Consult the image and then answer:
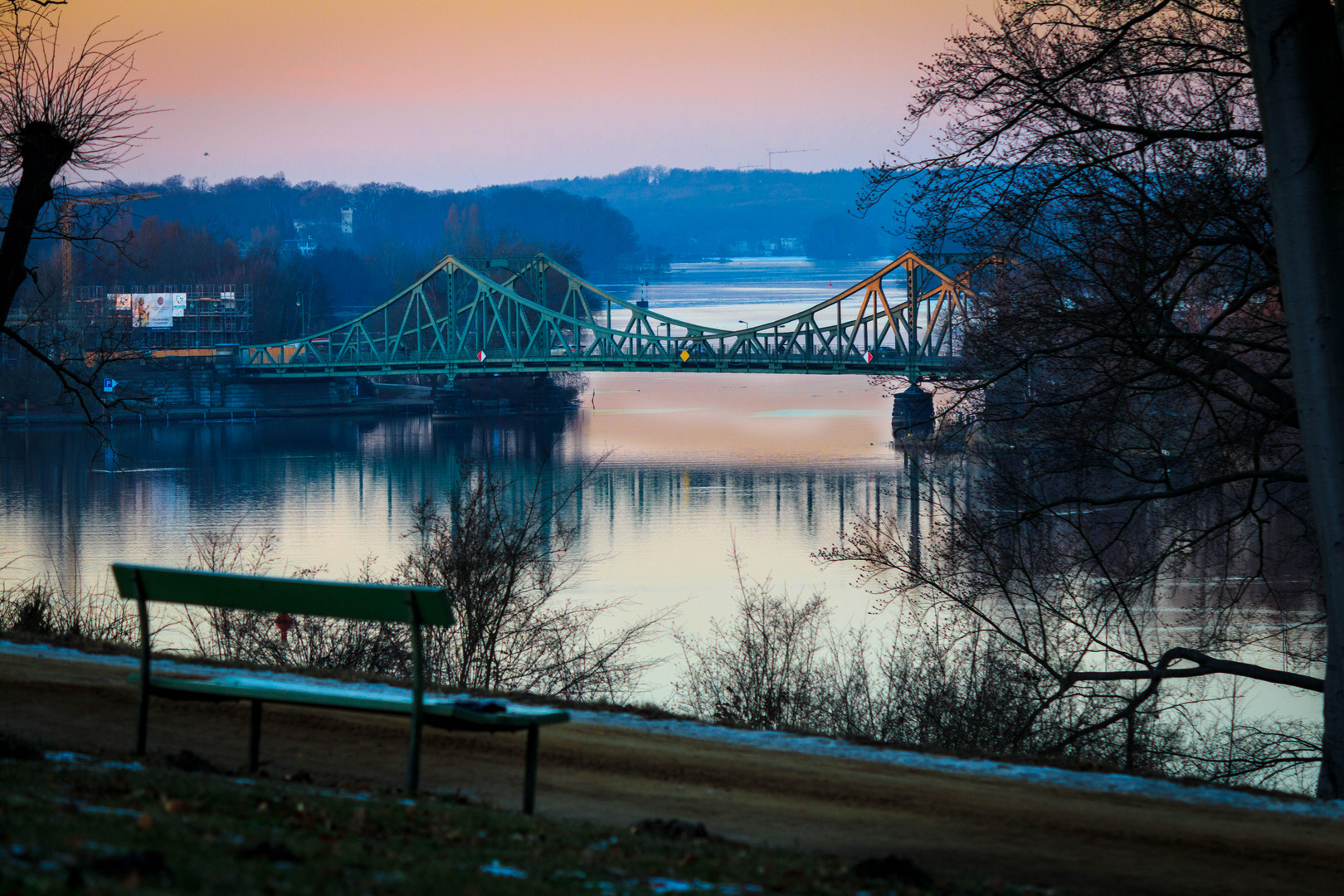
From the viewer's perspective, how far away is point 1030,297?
8.48 meters

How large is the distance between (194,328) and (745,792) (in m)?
73.0

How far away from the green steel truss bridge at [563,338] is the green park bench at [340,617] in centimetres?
4275

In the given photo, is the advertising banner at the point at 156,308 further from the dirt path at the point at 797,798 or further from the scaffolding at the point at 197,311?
the dirt path at the point at 797,798

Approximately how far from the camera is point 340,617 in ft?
12.9

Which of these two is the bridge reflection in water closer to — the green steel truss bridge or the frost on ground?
the frost on ground

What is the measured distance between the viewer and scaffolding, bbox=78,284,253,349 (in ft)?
224

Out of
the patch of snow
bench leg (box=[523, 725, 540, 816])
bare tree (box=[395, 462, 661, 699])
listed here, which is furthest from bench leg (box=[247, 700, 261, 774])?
bare tree (box=[395, 462, 661, 699])

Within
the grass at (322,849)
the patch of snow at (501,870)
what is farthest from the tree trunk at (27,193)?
the patch of snow at (501,870)

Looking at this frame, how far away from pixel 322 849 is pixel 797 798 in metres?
1.78

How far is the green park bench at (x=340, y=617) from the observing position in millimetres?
3920

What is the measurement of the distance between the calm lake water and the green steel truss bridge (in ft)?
8.36

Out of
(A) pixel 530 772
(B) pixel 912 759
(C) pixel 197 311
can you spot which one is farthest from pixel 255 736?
(C) pixel 197 311

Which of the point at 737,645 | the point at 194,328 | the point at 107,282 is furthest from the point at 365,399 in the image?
the point at 737,645

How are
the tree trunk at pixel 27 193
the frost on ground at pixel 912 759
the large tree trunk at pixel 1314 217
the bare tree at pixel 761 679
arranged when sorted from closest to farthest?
the frost on ground at pixel 912 759, the large tree trunk at pixel 1314 217, the tree trunk at pixel 27 193, the bare tree at pixel 761 679
